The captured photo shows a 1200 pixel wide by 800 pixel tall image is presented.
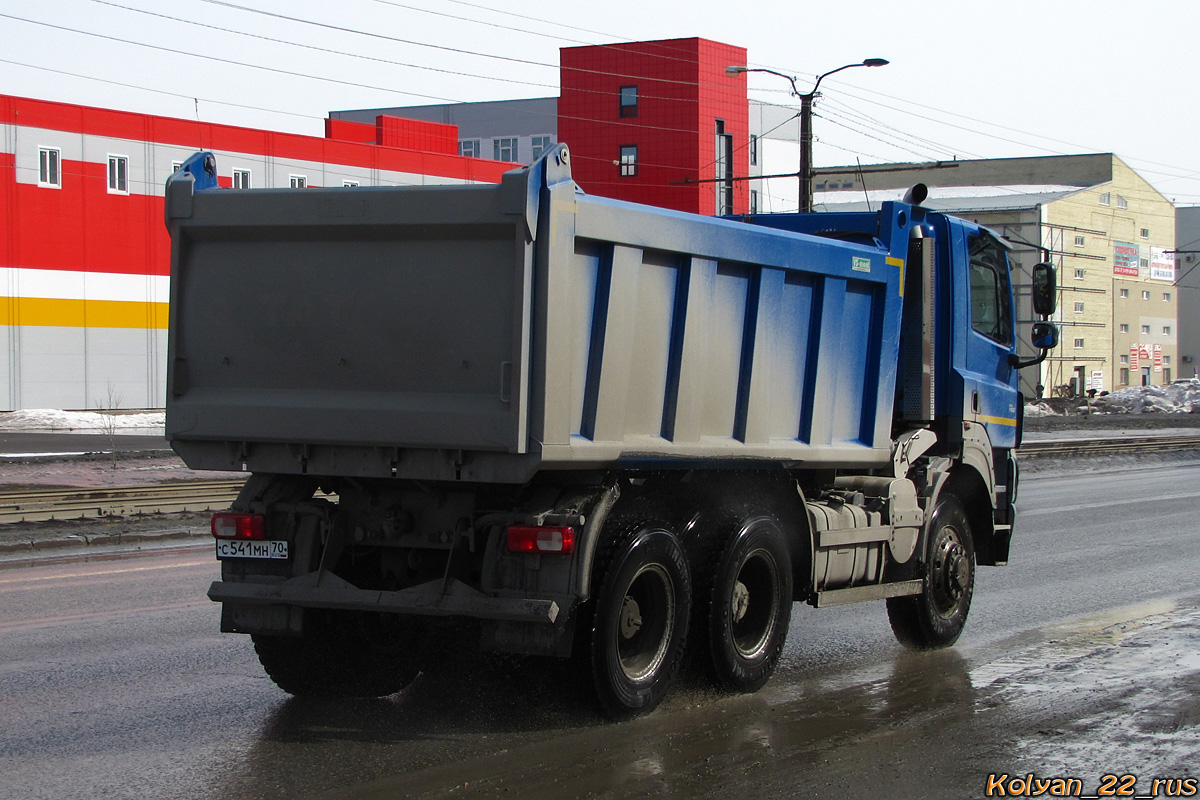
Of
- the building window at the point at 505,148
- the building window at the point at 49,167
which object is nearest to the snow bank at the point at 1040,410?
the building window at the point at 49,167

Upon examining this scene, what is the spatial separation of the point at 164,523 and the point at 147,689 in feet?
31.4

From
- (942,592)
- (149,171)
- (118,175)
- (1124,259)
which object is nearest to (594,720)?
(942,592)

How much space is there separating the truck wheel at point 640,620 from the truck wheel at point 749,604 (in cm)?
27

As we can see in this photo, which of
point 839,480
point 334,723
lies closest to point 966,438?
point 839,480

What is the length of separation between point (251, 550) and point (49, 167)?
136 ft

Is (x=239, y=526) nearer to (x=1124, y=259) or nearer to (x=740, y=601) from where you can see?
(x=740, y=601)

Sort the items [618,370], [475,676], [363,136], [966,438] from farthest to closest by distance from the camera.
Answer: [363,136], [966,438], [475,676], [618,370]

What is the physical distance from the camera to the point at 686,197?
61812 millimetres

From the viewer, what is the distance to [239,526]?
6926mm

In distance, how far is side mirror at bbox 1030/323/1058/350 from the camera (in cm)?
1050

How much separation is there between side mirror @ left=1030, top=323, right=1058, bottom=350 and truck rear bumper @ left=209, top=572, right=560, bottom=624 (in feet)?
18.9

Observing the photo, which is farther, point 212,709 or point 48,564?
point 48,564

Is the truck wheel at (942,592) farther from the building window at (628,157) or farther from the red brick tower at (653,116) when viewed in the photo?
the building window at (628,157)

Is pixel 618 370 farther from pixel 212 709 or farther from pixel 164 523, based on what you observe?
pixel 164 523
